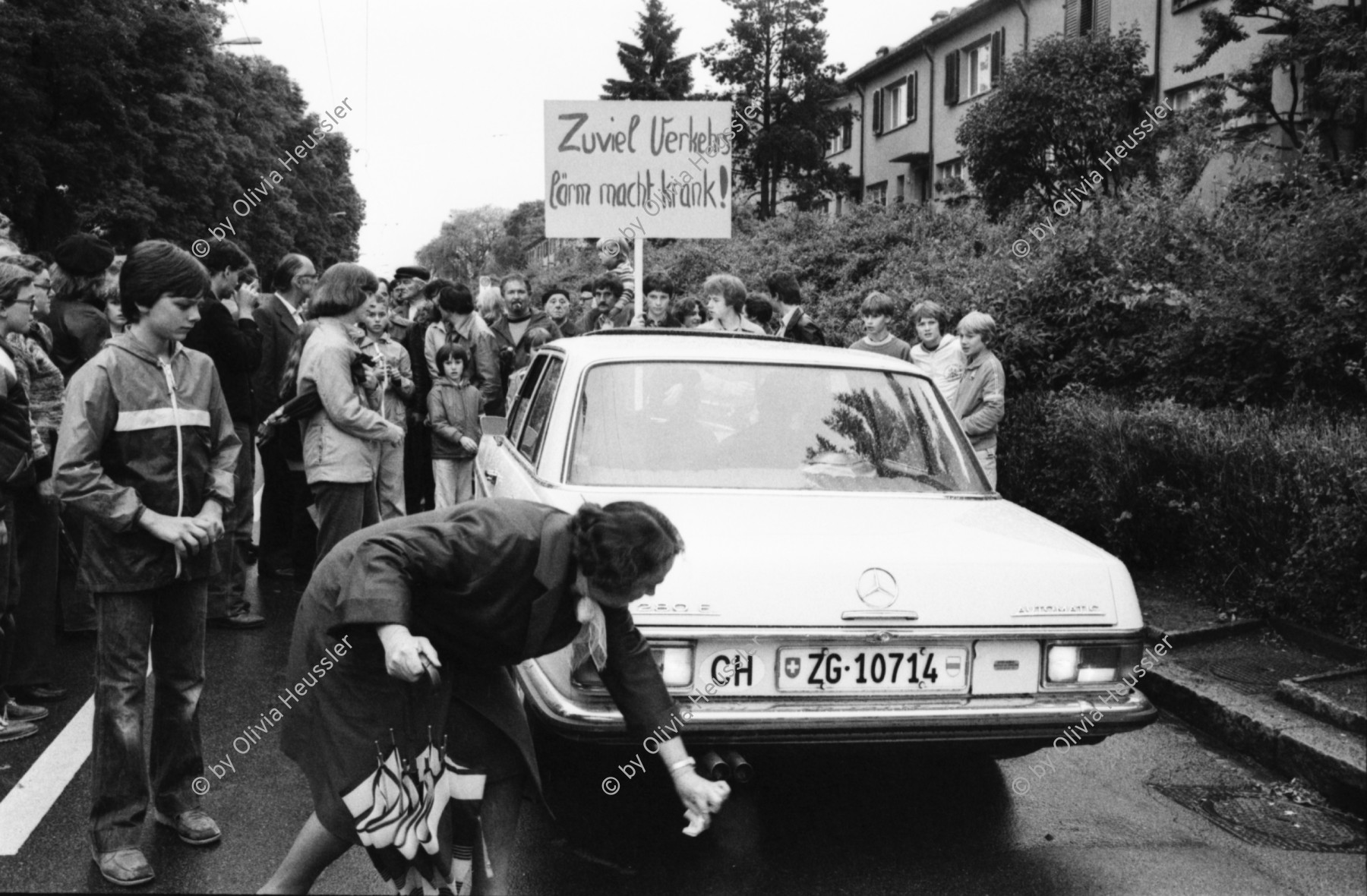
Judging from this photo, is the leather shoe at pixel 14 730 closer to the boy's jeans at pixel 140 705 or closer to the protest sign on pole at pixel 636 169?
the boy's jeans at pixel 140 705

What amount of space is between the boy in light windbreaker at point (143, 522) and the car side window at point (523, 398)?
2.14 m

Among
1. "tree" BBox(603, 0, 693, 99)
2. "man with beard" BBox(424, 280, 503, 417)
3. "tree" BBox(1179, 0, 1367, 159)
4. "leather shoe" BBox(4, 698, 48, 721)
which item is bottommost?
"leather shoe" BBox(4, 698, 48, 721)

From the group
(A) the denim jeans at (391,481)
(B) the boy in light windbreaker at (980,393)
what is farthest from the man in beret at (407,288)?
(B) the boy in light windbreaker at (980,393)

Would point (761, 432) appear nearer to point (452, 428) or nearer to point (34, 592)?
point (34, 592)

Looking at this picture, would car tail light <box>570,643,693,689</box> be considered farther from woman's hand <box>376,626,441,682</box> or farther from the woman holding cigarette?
woman's hand <box>376,626,441,682</box>

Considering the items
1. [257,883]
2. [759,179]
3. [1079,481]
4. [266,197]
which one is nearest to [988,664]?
[257,883]

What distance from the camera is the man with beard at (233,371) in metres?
7.11

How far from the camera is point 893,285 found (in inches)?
678

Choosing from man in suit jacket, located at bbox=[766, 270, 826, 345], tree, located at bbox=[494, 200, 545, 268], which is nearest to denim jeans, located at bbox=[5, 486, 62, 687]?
man in suit jacket, located at bbox=[766, 270, 826, 345]

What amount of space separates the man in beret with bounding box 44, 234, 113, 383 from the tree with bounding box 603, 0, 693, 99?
55.1 metres

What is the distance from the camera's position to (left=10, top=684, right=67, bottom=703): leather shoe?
5.70 metres

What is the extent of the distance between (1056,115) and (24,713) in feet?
77.6

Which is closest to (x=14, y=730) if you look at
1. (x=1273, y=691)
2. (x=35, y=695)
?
(x=35, y=695)

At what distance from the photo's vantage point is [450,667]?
3.09 m
